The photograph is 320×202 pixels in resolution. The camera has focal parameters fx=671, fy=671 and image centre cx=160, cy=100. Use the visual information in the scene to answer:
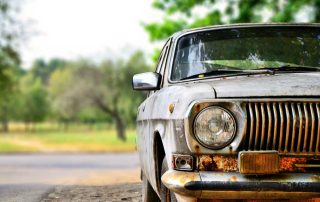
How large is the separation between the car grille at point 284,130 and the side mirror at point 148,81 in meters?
1.59

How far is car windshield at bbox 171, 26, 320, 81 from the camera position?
17.5ft

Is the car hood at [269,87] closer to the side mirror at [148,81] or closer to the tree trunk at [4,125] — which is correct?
the side mirror at [148,81]

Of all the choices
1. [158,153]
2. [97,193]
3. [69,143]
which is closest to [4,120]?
[69,143]

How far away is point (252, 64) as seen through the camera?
535cm

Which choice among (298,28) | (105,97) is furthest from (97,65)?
(298,28)

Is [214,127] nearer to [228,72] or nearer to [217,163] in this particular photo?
[217,163]

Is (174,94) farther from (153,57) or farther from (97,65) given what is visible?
(97,65)

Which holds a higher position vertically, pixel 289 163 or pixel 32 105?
pixel 289 163

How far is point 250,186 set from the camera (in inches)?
158

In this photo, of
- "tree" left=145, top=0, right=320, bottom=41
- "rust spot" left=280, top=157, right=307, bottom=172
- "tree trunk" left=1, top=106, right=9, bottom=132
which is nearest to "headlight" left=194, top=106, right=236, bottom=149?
"rust spot" left=280, top=157, right=307, bottom=172

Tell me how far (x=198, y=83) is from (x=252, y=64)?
71cm

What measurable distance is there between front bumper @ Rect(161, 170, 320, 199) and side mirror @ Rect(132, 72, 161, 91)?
1.65 m

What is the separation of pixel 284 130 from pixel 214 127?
429 mm

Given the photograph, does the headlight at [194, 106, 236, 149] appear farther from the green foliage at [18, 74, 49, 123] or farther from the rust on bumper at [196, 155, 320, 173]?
Result: the green foliage at [18, 74, 49, 123]
